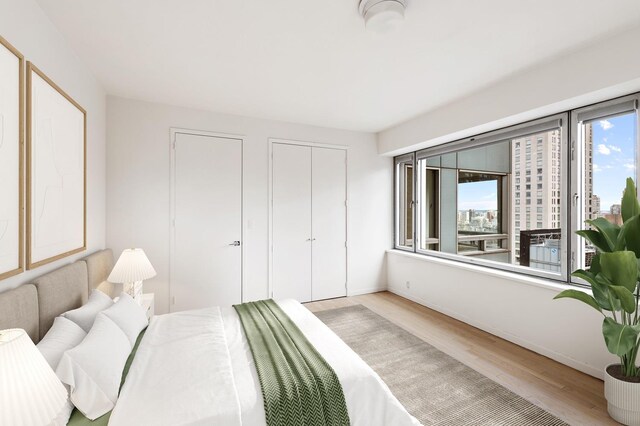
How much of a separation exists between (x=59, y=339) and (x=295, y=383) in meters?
1.21

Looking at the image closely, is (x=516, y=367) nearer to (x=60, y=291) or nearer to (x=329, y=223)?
(x=329, y=223)

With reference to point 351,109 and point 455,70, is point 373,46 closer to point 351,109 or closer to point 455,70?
point 455,70

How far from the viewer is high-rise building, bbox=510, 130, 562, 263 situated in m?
2.93

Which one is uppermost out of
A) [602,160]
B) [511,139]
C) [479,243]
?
[511,139]

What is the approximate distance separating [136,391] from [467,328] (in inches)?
130

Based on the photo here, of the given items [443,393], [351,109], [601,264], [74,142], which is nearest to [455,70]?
[351,109]

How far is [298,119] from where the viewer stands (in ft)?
13.6

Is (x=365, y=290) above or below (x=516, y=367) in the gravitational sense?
above

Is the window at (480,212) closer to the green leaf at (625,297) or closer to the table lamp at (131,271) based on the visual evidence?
the green leaf at (625,297)

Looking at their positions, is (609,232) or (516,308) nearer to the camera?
(609,232)

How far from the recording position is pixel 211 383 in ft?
4.96

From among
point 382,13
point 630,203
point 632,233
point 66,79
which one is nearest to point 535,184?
point 630,203

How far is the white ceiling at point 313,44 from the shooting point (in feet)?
6.18

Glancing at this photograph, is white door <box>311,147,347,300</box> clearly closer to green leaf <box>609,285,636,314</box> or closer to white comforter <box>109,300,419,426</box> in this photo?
white comforter <box>109,300,419,426</box>
